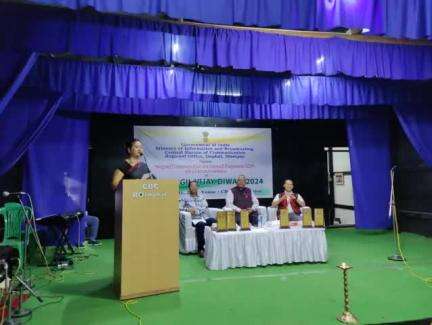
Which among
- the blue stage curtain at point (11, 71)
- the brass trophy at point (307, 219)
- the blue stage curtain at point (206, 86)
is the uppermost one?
the blue stage curtain at point (206, 86)

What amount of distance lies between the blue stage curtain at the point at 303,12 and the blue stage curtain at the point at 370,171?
3636 millimetres

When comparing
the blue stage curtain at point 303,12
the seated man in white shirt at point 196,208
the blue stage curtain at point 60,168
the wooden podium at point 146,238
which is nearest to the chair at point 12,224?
the blue stage curtain at point 60,168

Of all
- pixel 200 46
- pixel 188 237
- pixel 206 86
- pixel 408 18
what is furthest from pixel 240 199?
pixel 408 18

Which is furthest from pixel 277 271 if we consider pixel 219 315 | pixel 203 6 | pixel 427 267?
pixel 203 6

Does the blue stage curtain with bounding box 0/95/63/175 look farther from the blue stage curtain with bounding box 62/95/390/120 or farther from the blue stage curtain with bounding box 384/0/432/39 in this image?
the blue stage curtain with bounding box 384/0/432/39

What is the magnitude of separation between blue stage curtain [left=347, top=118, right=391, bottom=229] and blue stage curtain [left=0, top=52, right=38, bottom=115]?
18.3ft

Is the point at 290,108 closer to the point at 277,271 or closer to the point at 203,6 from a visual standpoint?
the point at 277,271

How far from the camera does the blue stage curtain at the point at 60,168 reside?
16.9 ft

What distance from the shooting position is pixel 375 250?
17.0 feet

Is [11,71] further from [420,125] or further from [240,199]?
[420,125]

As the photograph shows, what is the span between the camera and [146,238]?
312cm

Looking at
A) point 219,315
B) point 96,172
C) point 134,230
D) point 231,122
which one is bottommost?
point 219,315

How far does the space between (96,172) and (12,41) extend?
3.45 metres

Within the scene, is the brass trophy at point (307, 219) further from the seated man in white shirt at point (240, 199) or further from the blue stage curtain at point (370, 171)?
the blue stage curtain at point (370, 171)
